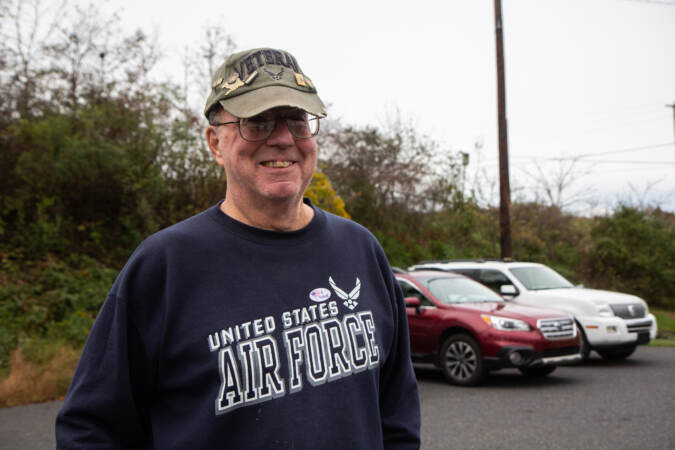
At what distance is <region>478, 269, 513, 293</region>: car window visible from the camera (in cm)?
1123

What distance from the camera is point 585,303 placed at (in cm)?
1027

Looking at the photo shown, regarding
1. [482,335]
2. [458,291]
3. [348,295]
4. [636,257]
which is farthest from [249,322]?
[636,257]

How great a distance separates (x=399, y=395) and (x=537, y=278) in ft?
32.9

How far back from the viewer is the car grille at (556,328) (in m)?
8.65

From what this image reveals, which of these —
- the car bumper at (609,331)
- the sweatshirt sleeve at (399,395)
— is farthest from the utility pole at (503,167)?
the sweatshirt sleeve at (399,395)

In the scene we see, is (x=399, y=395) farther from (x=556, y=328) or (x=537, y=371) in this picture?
(x=537, y=371)

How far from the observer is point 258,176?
6.02ft

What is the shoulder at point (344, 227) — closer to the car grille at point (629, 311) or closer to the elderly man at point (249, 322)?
the elderly man at point (249, 322)

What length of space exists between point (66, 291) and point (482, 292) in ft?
25.4

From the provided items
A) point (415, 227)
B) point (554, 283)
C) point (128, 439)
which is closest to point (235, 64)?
point (128, 439)

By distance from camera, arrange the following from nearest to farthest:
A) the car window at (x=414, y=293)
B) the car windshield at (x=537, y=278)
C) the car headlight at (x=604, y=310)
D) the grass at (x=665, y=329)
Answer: the car window at (x=414, y=293)
the car headlight at (x=604, y=310)
the car windshield at (x=537, y=278)
the grass at (x=665, y=329)

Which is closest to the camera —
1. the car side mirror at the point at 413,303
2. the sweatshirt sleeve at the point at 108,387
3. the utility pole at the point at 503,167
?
the sweatshirt sleeve at the point at 108,387

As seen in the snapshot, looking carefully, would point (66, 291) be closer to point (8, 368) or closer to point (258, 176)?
point (8, 368)

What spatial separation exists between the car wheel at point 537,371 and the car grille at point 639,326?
1.85 meters
